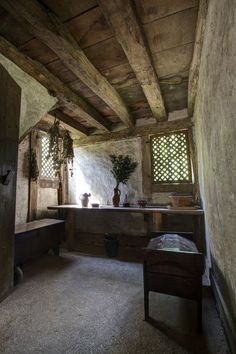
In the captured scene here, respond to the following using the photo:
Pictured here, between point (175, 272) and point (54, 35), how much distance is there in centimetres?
219

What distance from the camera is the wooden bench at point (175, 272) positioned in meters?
1.49

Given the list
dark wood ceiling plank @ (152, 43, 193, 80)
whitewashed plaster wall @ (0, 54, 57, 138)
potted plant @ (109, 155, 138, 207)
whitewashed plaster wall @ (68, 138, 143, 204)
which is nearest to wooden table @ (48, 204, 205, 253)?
potted plant @ (109, 155, 138, 207)

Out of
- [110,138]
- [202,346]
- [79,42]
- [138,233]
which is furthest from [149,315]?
[110,138]

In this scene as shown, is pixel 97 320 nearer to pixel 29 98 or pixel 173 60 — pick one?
pixel 29 98

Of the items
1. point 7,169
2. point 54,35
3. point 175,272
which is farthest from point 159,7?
point 175,272

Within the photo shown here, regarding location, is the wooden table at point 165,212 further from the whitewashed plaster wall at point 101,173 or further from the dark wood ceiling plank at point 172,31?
the dark wood ceiling plank at point 172,31

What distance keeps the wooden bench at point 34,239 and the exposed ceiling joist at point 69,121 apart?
1801mm

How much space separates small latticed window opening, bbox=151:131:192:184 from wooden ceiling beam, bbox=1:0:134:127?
1637 mm

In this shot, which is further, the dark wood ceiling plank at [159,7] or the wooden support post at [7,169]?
the wooden support post at [7,169]

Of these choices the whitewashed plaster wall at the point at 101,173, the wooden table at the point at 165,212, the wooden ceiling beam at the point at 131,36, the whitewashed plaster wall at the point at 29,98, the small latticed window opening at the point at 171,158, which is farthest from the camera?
the whitewashed plaster wall at the point at 101,173

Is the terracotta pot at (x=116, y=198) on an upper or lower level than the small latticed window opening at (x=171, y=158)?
lower

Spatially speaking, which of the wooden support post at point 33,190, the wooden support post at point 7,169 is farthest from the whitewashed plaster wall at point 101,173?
the wooden support post at point 7,169

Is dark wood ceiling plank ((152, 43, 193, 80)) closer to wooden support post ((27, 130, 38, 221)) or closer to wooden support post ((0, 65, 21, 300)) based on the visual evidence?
wooden support post ((0, 65, 21, 300))

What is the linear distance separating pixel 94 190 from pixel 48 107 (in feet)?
6.52
